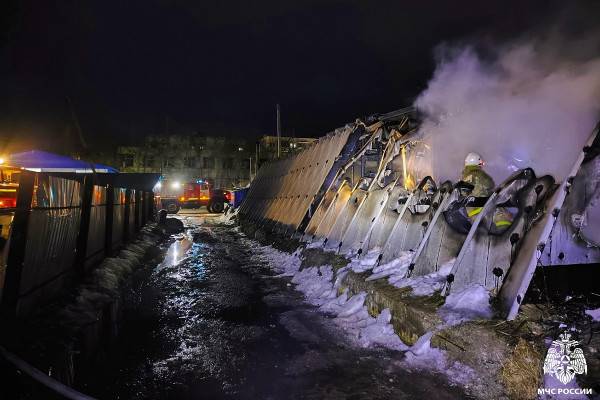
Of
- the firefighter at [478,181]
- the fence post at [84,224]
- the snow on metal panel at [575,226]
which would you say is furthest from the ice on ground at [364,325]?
the fence post at [84,224]

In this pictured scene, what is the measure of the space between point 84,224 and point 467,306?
19.8 feet

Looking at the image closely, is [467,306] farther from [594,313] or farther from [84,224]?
[84,224]


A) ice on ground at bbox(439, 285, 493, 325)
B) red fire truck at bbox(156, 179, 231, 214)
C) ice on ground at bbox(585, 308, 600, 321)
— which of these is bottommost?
ice on ground at bbox(439, 285, 493, 325)

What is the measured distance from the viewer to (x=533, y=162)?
927cm

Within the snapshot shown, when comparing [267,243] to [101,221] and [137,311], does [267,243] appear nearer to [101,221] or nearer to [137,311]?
[101,221]

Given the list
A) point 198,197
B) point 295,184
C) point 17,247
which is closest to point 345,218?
point 295,184

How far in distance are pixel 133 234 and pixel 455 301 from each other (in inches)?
458

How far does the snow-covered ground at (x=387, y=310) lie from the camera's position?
3.91 m

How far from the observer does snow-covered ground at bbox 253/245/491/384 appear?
12.8 ft

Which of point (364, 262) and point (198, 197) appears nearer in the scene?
point (364, 262)

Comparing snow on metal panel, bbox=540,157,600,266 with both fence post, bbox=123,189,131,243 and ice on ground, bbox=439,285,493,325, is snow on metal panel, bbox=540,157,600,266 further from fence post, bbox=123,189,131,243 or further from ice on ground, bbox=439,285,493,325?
fence post, bbox=123,189,131,243

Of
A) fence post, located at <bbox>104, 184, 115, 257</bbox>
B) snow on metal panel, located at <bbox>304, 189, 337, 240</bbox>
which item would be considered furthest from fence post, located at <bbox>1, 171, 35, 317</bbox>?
snow on metal panel, located at <bbox>304, 189, 337, 240</bbox>

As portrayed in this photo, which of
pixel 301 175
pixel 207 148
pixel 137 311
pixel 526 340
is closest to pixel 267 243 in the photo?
pixel 301 175

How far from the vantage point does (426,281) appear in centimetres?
524
